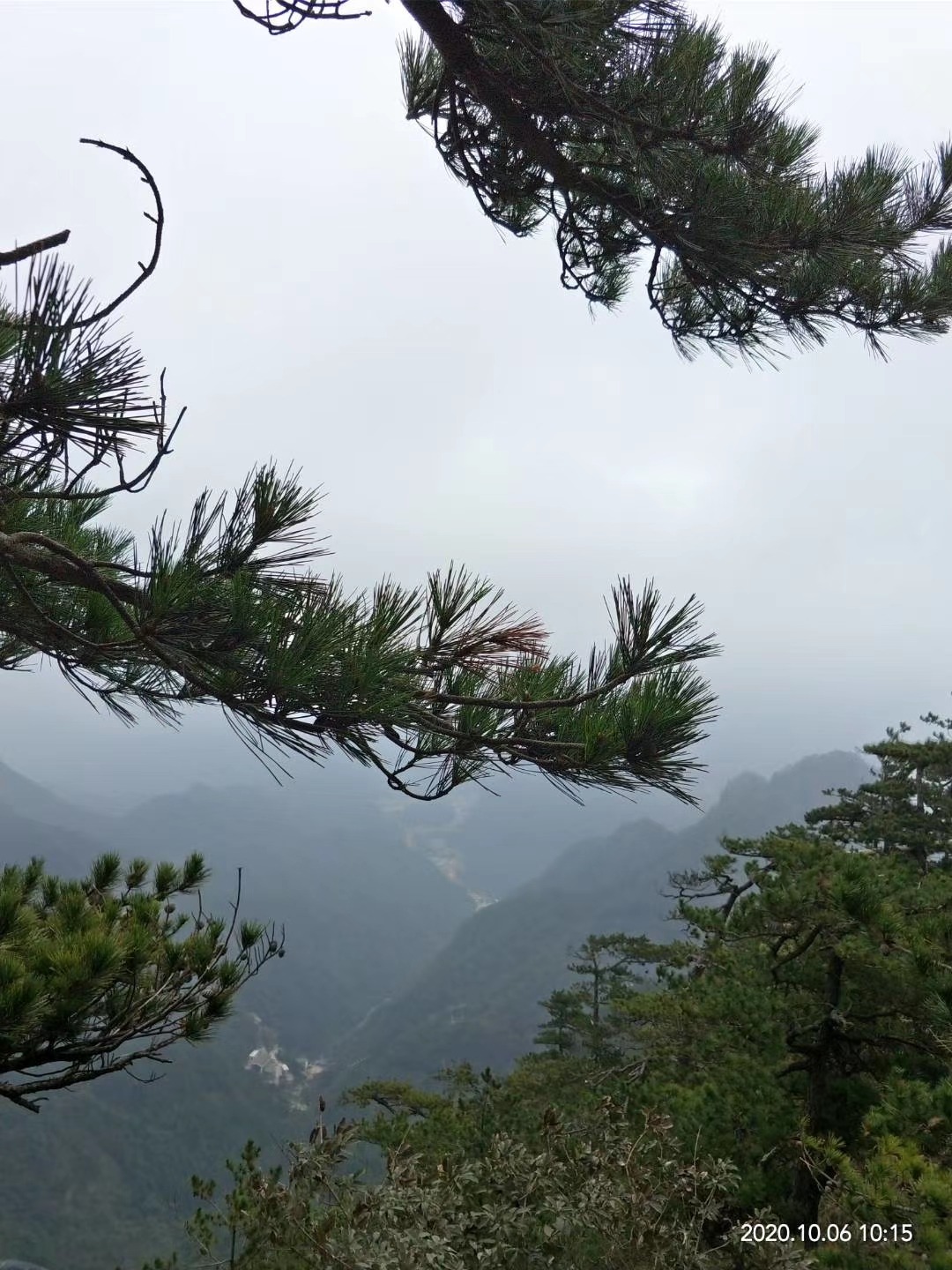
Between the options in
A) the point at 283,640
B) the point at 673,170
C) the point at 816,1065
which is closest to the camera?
the point at 283,640

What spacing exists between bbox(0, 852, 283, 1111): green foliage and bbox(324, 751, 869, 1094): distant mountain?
49637 millimetres

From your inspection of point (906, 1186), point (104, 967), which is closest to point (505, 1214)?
point (906, 1186)

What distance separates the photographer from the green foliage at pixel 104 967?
6.90 ft

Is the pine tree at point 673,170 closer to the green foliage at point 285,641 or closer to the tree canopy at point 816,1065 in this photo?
the green foliage at point 285,641

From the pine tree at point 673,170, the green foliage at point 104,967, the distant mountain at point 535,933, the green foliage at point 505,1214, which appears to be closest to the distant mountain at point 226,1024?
the green foliage at point 104,967

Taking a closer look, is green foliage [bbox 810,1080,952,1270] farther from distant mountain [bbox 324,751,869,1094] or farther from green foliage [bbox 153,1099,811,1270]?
distant mountain [bbox 324,751,869,1094]

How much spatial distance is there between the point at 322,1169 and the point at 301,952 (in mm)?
98511

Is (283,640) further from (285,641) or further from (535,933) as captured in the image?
(535,933)

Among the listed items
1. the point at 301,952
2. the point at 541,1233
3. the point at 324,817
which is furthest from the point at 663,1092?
the point at 324,817

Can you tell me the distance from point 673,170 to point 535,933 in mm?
86330

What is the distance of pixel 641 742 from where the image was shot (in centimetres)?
214

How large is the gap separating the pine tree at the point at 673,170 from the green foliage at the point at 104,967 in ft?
8.71

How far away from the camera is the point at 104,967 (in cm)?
212

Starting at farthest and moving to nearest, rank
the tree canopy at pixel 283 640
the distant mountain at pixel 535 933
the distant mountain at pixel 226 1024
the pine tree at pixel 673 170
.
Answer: the distant mountain at pixel 535 933, the distant mountain at pixel 226 1024, the pine tree at pixel 673 170, the tree canopy at pixel 283 640
